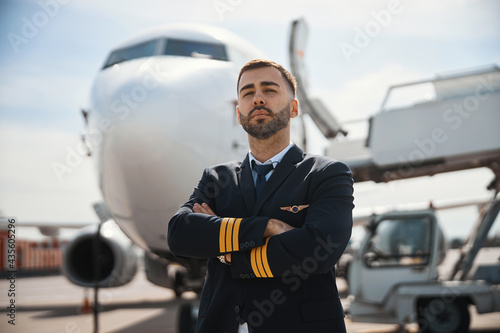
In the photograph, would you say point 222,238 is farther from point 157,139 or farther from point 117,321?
point 117,321

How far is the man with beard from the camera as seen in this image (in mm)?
1550

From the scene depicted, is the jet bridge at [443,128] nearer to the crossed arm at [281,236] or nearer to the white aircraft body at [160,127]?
the white aircraft body at [160,127]

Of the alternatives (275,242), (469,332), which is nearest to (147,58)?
(275,242)

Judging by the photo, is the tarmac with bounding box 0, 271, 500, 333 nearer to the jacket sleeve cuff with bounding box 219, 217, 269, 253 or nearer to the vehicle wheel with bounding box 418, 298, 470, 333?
the vehicle wheel with bounding box 418, 298, 470, 333

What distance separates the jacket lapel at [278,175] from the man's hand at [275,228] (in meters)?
0.11

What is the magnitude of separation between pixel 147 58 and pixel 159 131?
107 centimetres

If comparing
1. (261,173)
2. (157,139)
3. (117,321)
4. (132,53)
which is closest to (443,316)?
(157,139)

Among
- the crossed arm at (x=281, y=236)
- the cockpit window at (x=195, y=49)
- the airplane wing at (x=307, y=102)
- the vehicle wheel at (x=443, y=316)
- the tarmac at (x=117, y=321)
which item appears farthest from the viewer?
the tarmac at (x=117, y=321)

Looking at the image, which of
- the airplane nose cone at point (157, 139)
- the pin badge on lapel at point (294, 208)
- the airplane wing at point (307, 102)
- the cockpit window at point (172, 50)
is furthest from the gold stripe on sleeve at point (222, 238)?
the airplane wing at point (307, 102)

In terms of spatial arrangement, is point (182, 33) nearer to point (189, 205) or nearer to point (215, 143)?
point (215, 143)

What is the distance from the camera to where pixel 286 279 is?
1.62 meters

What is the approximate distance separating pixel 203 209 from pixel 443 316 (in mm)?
5540

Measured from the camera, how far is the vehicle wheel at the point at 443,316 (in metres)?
6.11

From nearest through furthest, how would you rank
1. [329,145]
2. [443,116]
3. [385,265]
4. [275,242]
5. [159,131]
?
[275,242], [159,131], [443,116], [385,265], [329,145]
